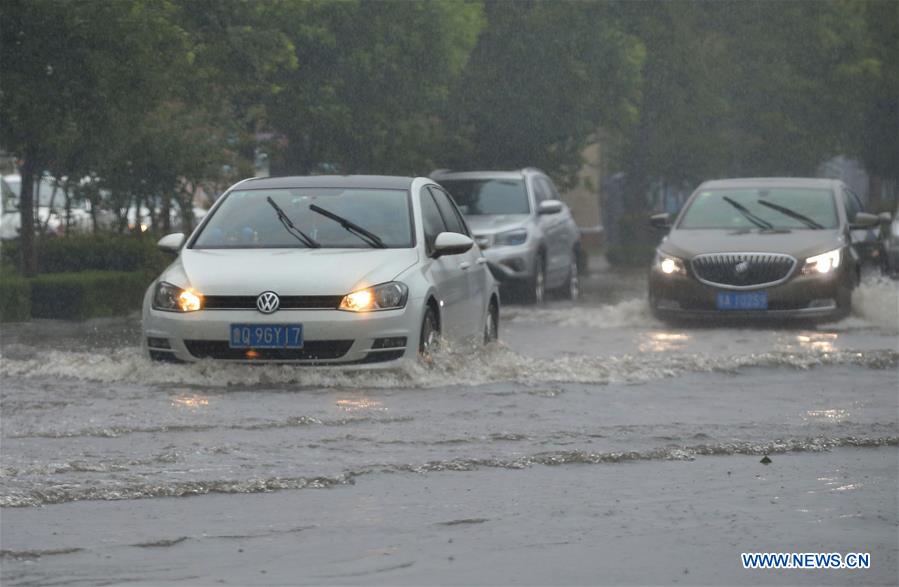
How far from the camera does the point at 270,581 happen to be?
593 centimetres

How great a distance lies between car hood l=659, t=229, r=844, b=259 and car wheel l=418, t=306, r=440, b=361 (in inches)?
241

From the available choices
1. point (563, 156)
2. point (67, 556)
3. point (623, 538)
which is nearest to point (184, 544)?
point (67, 556)

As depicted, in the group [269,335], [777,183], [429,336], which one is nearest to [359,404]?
[269,335]

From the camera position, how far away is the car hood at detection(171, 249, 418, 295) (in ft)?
38.5

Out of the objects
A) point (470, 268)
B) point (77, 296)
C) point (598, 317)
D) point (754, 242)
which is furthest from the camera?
point (77, 296)

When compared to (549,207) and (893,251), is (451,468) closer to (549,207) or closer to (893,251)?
(549,207)

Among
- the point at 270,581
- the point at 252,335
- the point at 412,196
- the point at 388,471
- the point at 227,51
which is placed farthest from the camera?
the point at 227,51

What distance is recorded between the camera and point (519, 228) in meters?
22.9

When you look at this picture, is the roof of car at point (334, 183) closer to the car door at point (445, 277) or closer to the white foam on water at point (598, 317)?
the car door at point (445, 277)

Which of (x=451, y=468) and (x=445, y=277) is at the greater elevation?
(x=445, y=277)

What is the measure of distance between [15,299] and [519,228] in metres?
6.62

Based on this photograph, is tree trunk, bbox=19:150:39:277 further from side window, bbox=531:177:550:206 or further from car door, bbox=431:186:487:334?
car door, bbox=431:186:487:334

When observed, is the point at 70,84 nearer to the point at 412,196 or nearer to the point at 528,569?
the point at 412,196

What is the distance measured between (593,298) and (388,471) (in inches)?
673
